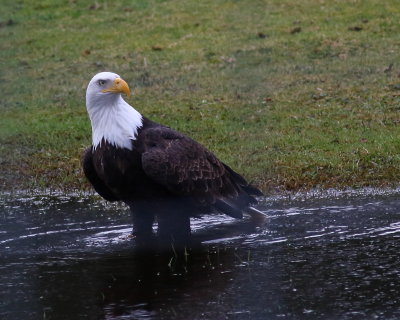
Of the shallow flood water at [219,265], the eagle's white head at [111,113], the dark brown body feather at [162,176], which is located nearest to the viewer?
the shallow flood water at [219,265]

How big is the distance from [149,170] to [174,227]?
568 millimetres

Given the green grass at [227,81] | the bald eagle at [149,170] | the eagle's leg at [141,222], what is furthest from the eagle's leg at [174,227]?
the green grass at [227,81]

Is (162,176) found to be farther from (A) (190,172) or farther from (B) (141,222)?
(B) (141,222)

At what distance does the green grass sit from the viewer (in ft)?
35.9

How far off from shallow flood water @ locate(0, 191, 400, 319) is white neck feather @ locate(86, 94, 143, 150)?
2.73 feet

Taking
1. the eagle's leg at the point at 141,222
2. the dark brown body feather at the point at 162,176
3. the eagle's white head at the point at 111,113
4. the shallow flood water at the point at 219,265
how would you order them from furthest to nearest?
the eagle's leg at the point at 141,222
the eagle's white head at the point at 111,113
the dark brown body feather at the point at 162,176
the shallow flood water at the point at 219,265

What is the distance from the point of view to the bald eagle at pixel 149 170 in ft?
26.4

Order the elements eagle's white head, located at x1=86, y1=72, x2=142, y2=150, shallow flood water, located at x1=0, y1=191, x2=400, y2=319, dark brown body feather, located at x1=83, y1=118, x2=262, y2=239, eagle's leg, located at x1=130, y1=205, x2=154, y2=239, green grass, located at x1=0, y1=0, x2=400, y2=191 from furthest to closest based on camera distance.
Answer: green grass, located at x1=0, y1=0, x2=400, y2=191, eagle's leg, located at x1=130, y1=205, x2=154, y2=239, eagle's white head, located at x1=86, y1=72, x2=142, y2=150, dark brown body feather, located at x1=83, y1=118, x2=262, y2=239, shallow flood water, located at x1=0, y1=191, x2=400, y2=319

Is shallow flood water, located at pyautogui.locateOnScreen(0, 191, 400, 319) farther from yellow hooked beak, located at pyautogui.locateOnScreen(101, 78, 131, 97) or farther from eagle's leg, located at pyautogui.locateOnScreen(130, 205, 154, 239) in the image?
yellow hooked beak, located at pyautogui.locateOnScreen(101, 78, 131, 97)

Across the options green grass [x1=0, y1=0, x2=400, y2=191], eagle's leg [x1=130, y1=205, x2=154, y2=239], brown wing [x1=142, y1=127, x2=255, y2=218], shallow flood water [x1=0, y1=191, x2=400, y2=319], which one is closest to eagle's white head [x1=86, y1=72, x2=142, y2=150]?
brown wing [x1=142, y1=127, x2=255, y2=218]

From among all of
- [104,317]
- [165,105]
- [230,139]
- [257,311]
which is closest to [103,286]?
[104,317]

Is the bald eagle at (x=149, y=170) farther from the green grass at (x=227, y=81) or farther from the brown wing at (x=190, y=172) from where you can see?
the green grass at (x=227, y=81)

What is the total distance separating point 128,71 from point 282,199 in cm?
714

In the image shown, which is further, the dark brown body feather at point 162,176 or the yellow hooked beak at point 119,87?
the yellow hooked beak at point 119,87
